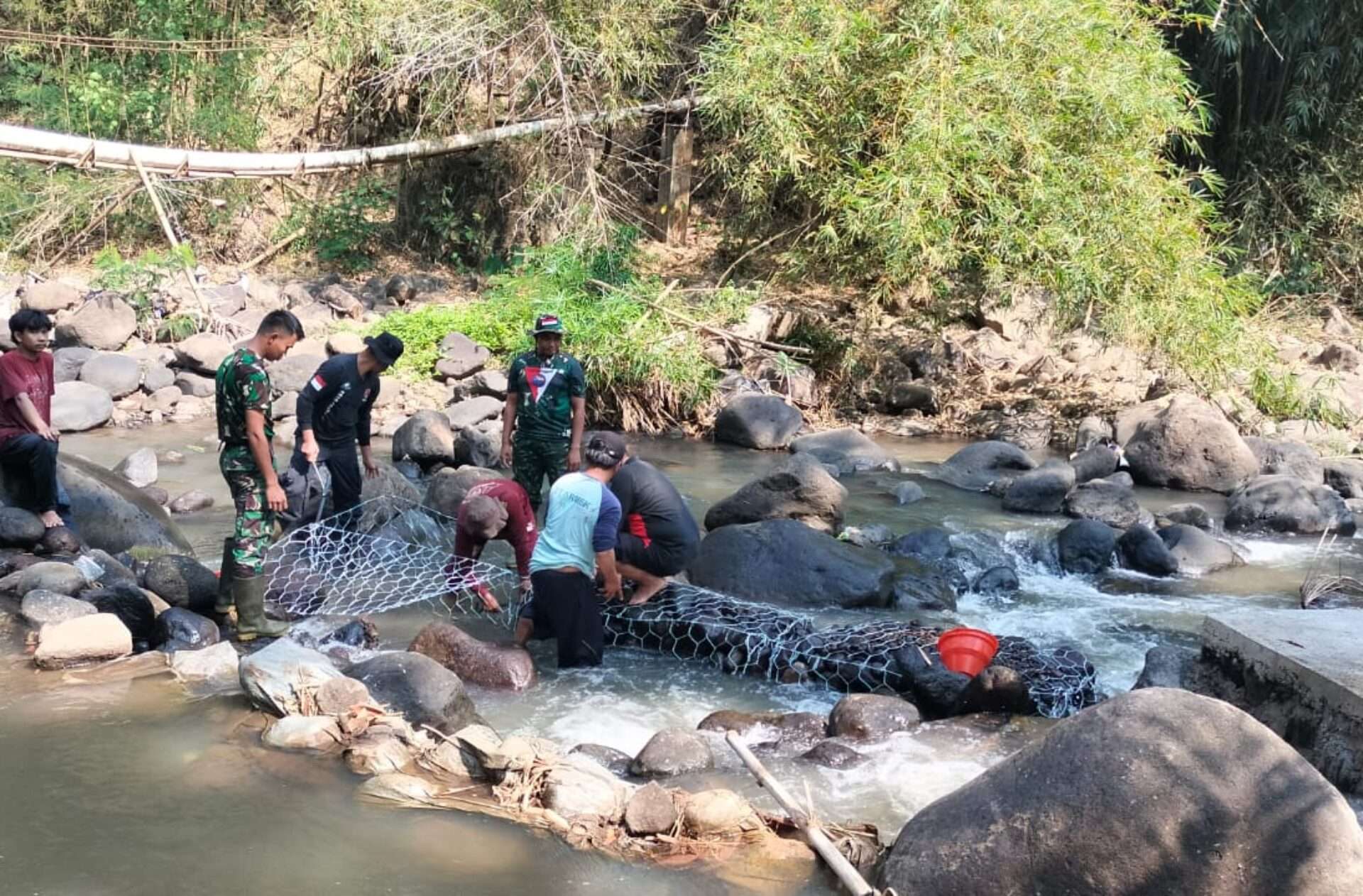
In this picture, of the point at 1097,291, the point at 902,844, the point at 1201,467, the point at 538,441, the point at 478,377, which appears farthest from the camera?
the point at 478,377

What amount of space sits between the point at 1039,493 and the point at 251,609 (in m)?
→ 6.48

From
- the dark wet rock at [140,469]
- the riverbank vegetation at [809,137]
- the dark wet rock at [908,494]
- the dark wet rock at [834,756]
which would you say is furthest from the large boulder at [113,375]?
the dark wet rock at [834,756]

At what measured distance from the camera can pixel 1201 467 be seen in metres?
11.6

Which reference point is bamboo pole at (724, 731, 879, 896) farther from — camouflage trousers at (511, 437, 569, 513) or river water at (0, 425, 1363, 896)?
camouflage trousers at (511, 437, 569, 513)

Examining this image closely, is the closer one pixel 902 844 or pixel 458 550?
pixel 902 844

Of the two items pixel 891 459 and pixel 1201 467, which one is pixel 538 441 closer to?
pixel 891 459

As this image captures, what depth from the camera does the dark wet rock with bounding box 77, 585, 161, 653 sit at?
639cm

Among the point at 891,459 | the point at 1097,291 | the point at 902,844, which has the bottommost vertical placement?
the point at 891,459

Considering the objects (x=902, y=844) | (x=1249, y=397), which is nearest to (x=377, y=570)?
(x=902, y=844)

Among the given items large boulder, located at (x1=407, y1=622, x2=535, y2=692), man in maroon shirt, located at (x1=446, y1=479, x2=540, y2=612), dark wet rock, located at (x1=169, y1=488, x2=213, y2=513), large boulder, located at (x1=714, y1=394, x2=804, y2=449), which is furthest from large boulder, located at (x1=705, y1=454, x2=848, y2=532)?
dark wet rock, located at (x1=169, y1=488, x2=213, y2=513)

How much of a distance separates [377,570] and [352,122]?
11.9 meters

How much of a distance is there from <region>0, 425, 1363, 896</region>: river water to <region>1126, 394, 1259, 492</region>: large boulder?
364 cm

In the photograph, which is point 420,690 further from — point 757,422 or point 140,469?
point 757,422

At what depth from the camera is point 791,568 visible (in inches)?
311
